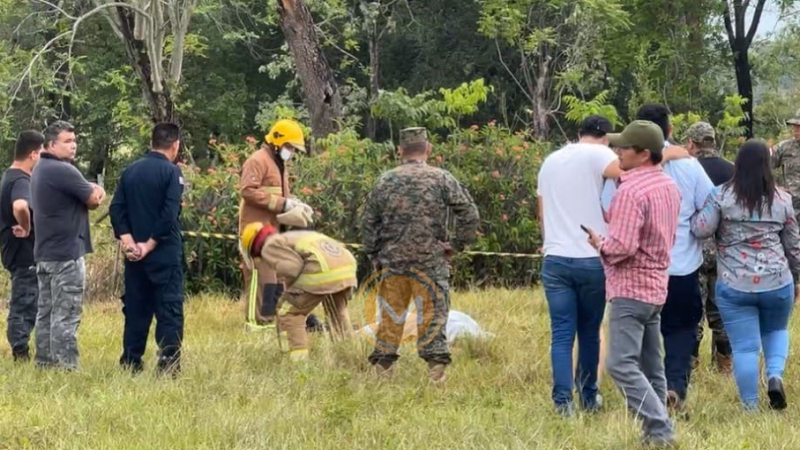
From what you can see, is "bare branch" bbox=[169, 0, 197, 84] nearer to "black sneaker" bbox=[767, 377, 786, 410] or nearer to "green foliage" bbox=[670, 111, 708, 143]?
"green foliage" bbox=[670, 111, 708, 143]

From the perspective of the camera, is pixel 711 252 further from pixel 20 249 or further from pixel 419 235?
pixel 20 249

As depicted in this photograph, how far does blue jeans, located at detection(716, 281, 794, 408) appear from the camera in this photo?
619 centimetres

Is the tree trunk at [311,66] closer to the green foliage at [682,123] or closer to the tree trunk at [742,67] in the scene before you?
the green foliage at [682,123]

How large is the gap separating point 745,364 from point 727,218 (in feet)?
2.98

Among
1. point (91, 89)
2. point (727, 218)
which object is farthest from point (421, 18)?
point (727, 218)

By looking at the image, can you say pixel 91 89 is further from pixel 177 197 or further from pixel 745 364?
pixel 745 364

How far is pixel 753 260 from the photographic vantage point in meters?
6.11

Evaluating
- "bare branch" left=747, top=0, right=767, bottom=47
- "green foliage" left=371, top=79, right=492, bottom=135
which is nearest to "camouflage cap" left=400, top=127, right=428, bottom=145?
"green foliage" left=371, top=79, right=492, bottom=135

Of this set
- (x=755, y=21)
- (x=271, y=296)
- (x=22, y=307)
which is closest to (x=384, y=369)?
(x=271, y=296)

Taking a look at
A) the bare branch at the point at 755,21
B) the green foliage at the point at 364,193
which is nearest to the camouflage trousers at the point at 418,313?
the green foliage at the point at 364,193

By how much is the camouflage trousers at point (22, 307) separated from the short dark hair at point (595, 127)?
4512 mm

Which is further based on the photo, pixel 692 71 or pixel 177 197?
pixel 692 71

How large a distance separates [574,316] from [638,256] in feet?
2.94

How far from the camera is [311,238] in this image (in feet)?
25.1
